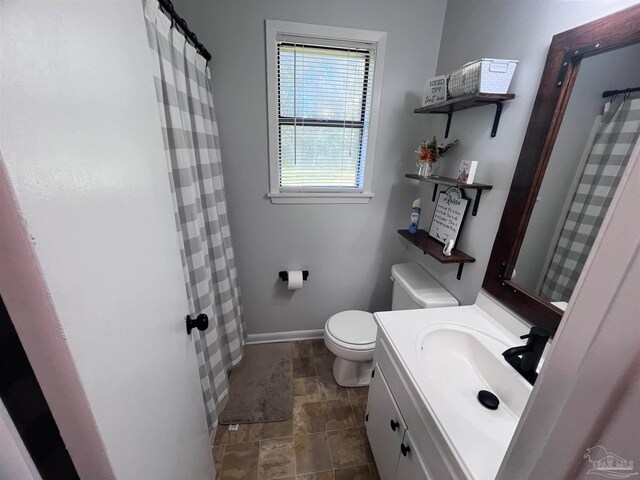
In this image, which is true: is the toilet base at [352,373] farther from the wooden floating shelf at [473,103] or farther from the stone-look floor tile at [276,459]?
the wooden floating shelf at [473,103]

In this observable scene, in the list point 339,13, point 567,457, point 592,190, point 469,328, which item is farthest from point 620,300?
point 339,13

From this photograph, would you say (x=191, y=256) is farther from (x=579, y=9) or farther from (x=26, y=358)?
(x=579, y=9)

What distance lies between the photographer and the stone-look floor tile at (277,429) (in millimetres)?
1507

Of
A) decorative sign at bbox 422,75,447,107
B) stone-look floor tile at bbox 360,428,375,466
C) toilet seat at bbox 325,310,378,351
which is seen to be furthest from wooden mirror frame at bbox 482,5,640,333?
stone-look floor tile at bbox 360,428,375,466

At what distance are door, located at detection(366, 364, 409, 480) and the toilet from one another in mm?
324

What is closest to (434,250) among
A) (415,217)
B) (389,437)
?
(415,217)

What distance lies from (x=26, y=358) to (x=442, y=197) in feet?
5.57

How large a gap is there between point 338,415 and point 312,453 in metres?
0.26

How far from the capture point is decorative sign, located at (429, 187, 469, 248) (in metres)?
1.38

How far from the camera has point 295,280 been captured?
191 centimetres

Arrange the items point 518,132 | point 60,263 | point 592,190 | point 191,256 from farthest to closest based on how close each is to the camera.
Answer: point 191,256 → point 518,132 → point 592,190 → point 60,263

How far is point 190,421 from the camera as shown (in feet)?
3.03

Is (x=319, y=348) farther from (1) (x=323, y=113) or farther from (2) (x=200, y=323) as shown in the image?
(1) (x=323, y=113)

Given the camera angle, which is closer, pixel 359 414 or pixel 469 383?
pixel 469 383
